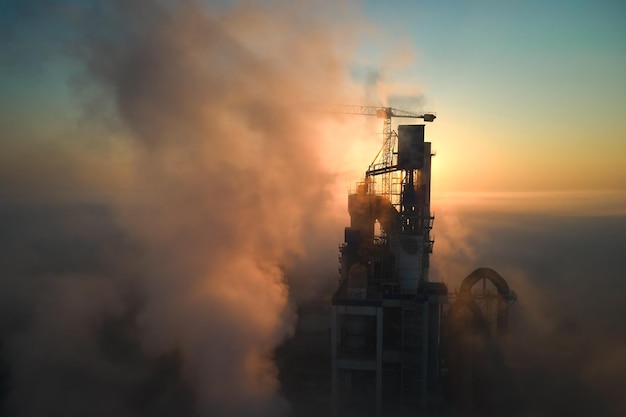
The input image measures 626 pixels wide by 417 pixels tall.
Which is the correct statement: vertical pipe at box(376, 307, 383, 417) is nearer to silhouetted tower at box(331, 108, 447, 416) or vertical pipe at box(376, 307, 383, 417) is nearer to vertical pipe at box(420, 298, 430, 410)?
silhouetted tower at box(331, 108, 447, 416)

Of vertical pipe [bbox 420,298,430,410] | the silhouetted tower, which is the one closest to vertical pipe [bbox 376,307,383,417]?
the silhouetted tower

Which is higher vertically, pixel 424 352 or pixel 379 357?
pixel 424 352

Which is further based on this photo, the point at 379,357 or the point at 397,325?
the point at 397,325

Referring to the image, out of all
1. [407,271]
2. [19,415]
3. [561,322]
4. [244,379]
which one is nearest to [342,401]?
[244,379]

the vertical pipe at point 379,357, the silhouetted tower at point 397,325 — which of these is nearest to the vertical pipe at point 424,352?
the silhouetted tower at point 397,325

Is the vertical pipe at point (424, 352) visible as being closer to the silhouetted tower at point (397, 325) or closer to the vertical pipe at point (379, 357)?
the silhouetted tower at point (397, 325)

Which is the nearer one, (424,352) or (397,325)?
(424,352)

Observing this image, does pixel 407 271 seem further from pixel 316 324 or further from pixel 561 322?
pixel 561 322

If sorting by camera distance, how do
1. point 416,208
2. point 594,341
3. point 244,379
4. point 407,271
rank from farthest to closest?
point 594,341 → point 416,208 → point 407,271 → point 244,379
